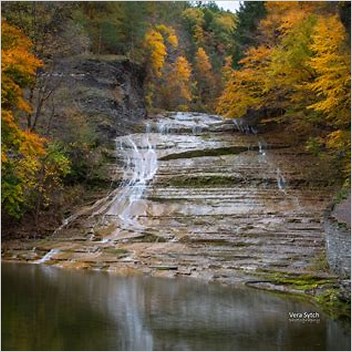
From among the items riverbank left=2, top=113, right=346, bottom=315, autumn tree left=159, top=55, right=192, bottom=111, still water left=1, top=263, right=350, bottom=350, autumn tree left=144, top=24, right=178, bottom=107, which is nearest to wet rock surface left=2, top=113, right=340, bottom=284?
riverbank left=2, top=113, right=346, bottom=315

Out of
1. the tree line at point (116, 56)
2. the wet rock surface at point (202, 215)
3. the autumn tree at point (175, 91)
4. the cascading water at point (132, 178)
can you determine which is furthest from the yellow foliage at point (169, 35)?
the wet rock surface at point (202, 215)

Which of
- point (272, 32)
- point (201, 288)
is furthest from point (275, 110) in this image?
point (201, 288)

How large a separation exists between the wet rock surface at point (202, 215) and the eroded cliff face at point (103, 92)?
2.28 meters

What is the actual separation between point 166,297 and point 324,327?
141 inches

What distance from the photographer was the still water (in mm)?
9289

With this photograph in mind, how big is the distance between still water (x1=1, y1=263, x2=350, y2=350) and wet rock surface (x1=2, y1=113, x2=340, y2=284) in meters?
2.13

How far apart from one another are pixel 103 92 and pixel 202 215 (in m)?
14.2

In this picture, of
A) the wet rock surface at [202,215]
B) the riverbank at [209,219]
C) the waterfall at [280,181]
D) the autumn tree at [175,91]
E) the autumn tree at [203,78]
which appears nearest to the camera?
the riverbank at [209,219]

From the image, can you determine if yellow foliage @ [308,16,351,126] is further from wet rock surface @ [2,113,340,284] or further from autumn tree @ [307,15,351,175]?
wet rock surface @ [2,113,340,284]

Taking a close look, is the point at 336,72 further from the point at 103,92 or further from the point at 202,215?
the point at 103,92

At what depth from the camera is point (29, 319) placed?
34.0 ft

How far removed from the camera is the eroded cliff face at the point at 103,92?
2639 cm

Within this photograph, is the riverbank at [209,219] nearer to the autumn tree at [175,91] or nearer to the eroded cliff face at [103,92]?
the eroded cliff face at [103,92]

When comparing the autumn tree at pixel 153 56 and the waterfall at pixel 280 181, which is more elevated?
the autumn tree at pixel 153 56
